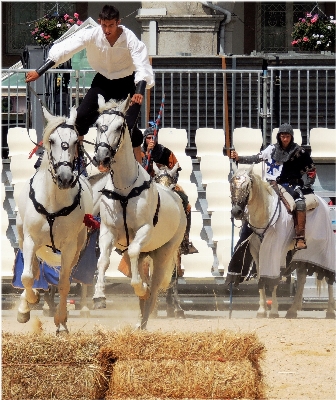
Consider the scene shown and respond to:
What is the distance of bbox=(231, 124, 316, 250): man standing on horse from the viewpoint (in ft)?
47.2

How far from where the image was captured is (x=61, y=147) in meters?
9.90

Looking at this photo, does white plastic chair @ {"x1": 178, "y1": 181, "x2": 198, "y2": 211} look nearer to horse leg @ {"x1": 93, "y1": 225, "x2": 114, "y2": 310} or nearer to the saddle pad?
the saddle pad

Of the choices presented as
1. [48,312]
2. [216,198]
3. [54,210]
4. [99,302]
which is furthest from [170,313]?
[54,210]

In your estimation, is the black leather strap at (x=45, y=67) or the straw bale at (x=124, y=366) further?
the black leather strap at (x=45, y=67)

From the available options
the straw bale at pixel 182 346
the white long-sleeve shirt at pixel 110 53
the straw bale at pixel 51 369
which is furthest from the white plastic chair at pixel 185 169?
the straw bale at pixel 51 369

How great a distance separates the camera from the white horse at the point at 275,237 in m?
14.0

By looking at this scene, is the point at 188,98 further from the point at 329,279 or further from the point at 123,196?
the point at 123,196

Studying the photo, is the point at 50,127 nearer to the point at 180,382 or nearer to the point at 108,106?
the point at 108,106

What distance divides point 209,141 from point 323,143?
165cm

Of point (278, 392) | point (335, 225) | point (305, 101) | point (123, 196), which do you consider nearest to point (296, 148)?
point (335, 225)

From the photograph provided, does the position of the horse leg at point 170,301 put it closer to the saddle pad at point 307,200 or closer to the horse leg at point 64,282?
the saddle pad at point 307,200

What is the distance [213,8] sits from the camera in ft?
64.6

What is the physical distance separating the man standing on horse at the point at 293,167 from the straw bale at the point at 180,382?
19.7 feet

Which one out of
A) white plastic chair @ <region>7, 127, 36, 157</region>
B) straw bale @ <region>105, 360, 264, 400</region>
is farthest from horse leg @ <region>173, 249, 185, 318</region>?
straw bale @ <region>105, 360, 264, 400</region>
